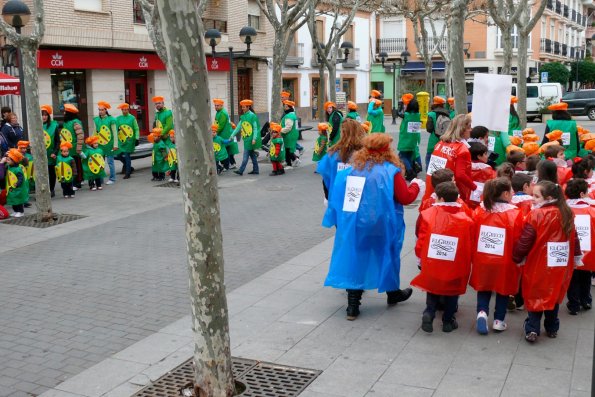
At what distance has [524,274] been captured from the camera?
5.58 m

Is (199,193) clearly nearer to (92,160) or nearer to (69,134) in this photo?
(69,134)

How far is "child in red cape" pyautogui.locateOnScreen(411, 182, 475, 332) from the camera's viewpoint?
18.6ft

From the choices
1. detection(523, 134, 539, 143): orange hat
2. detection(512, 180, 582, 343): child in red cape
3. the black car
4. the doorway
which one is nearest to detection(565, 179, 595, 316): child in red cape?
detection(512, 180, 582, 343): child in red cape

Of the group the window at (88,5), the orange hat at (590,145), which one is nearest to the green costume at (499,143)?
the orange hat at (590,145)

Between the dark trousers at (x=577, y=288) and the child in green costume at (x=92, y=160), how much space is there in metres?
9.97

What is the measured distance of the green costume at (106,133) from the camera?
1495 cm

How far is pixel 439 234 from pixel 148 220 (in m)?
6.45

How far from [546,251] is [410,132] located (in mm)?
8468

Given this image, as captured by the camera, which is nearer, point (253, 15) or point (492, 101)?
point (492, 101)

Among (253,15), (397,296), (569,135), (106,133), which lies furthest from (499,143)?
(253,15)

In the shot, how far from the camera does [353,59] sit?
4381 cm

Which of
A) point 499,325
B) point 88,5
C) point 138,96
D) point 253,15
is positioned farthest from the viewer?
point 253,15

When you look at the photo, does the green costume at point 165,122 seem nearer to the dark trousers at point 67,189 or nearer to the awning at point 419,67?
the dark trousers at point 67,189

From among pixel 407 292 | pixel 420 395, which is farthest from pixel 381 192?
pixel 420 395
